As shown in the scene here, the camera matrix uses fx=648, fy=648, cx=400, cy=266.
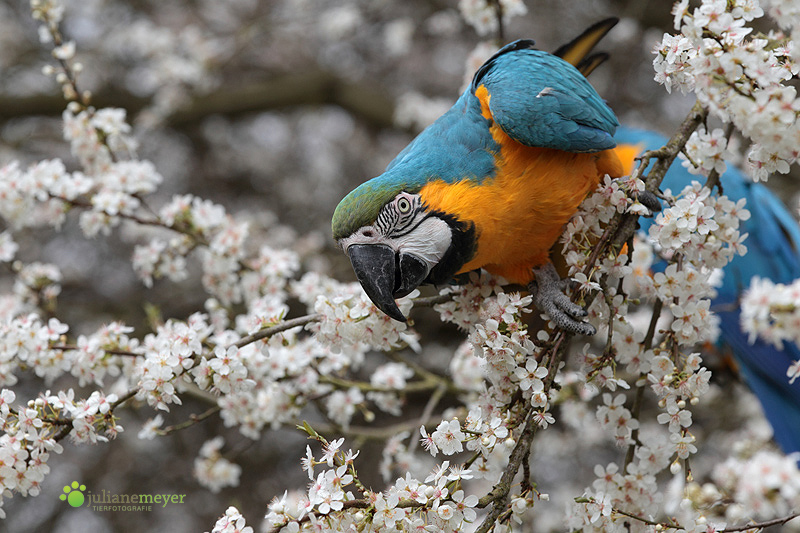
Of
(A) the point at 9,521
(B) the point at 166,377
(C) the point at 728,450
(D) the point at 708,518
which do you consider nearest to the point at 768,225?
(C) the point at 728,450

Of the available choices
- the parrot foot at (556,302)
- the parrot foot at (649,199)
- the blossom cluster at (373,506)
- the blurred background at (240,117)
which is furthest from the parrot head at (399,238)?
the blurred background at (240,117)

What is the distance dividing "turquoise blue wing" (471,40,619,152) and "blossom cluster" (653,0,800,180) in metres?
0.61

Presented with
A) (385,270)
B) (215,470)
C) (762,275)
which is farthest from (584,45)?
(215,470)

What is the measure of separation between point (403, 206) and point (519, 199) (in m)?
0.43

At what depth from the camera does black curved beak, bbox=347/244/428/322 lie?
216 cm

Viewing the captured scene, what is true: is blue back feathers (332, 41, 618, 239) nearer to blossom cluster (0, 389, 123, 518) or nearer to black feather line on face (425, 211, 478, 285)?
black feather line on face (425, 211, 478, 285)

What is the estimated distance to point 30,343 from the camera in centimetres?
232

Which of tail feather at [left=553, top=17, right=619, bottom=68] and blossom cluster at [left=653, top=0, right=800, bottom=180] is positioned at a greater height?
tail feather at [left=553, top=17, right=619, bottom=68]

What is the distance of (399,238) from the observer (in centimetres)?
222

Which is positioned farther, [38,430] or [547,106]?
[547,106]

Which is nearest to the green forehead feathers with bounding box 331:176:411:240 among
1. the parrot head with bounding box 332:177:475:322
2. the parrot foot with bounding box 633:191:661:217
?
the parrot head with bounding box 332:177:475:322

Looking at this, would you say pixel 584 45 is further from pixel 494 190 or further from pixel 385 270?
pixel 385 270

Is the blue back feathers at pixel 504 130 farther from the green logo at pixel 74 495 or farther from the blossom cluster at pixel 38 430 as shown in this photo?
the green logo at pixel 74 495

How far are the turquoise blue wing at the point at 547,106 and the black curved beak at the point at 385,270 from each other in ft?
2.00
